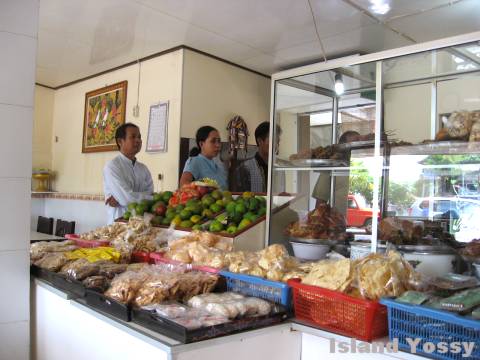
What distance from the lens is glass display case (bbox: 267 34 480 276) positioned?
6.00 feet

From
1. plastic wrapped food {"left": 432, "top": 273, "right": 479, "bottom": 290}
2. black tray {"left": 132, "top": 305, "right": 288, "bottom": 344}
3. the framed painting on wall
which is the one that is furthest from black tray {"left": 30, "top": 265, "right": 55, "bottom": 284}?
the framed painting on wall

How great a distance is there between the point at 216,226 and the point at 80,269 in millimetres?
747

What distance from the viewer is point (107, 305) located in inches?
52.9

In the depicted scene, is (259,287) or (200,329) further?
(259,287)

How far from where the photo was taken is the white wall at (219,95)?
169 inches

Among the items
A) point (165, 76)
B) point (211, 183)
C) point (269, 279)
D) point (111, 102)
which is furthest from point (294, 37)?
point (269, 279)

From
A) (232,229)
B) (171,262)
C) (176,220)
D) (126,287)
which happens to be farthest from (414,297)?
(176,220)

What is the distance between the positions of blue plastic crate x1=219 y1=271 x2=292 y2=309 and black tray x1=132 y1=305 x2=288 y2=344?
5cm

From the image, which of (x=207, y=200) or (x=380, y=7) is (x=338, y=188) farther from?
(x=380, y=7)

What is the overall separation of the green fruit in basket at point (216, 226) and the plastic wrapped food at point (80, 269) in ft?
2.16

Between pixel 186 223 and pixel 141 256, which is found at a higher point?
pixel 186 223

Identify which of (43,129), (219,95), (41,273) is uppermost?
(219,95)

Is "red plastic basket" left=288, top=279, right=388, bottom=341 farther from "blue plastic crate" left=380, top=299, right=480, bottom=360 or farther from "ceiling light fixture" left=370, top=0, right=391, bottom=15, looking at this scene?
"ceiling light fixture" left=370, top=0, right=391, bottom=15

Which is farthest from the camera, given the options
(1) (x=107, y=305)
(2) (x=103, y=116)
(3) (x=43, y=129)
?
(3) (x=43, y=129)
